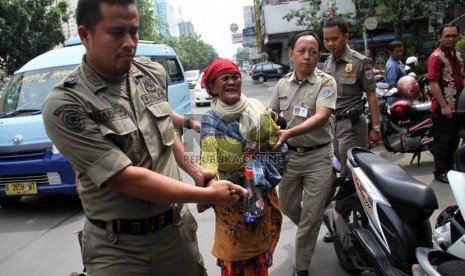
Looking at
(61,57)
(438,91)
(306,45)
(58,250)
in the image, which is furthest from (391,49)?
(58,250)

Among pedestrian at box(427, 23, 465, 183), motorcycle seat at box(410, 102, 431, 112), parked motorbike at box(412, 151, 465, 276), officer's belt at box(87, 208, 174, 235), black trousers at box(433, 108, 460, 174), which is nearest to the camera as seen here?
officer's belt at box(87, 208, 174, 235)

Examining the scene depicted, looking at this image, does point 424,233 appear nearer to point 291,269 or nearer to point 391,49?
point 291,269

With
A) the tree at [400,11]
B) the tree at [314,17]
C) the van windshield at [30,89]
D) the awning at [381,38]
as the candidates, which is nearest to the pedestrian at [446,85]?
the van windshield at [30,89]

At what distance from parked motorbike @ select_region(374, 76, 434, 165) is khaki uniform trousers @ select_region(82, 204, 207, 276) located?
14.2 feet

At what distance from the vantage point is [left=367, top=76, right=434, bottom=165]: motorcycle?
208 inches

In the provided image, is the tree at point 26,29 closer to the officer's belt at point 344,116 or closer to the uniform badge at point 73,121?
the officer's belt at point 344,116

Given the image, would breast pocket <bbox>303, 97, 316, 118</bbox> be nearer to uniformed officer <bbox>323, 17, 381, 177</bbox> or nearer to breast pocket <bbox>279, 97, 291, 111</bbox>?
breast pocket <bbox>279, 97, 291, 111</bbox>

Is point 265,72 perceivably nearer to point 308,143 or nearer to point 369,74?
point 369,74

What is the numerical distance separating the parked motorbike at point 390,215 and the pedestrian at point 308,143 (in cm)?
28

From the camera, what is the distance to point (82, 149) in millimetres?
1420

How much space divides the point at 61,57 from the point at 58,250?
2.90m

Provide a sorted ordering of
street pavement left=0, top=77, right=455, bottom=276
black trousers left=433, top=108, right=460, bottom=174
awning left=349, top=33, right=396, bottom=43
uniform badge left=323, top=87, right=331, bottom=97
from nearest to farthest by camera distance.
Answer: uniform badge left=323, top=87, right=331, bottom=97
street pavement left=0, top=77, right=455, bottom=276
black trousers left=433, top=108, right=460, bottom=174
awning left=349, top=33, right=396, bottom=43

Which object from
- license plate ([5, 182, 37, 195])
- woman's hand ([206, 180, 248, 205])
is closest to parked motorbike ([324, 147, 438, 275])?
woman's hand ([206, 180, 248, 205])

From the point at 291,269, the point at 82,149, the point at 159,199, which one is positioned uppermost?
the point at 82,149
